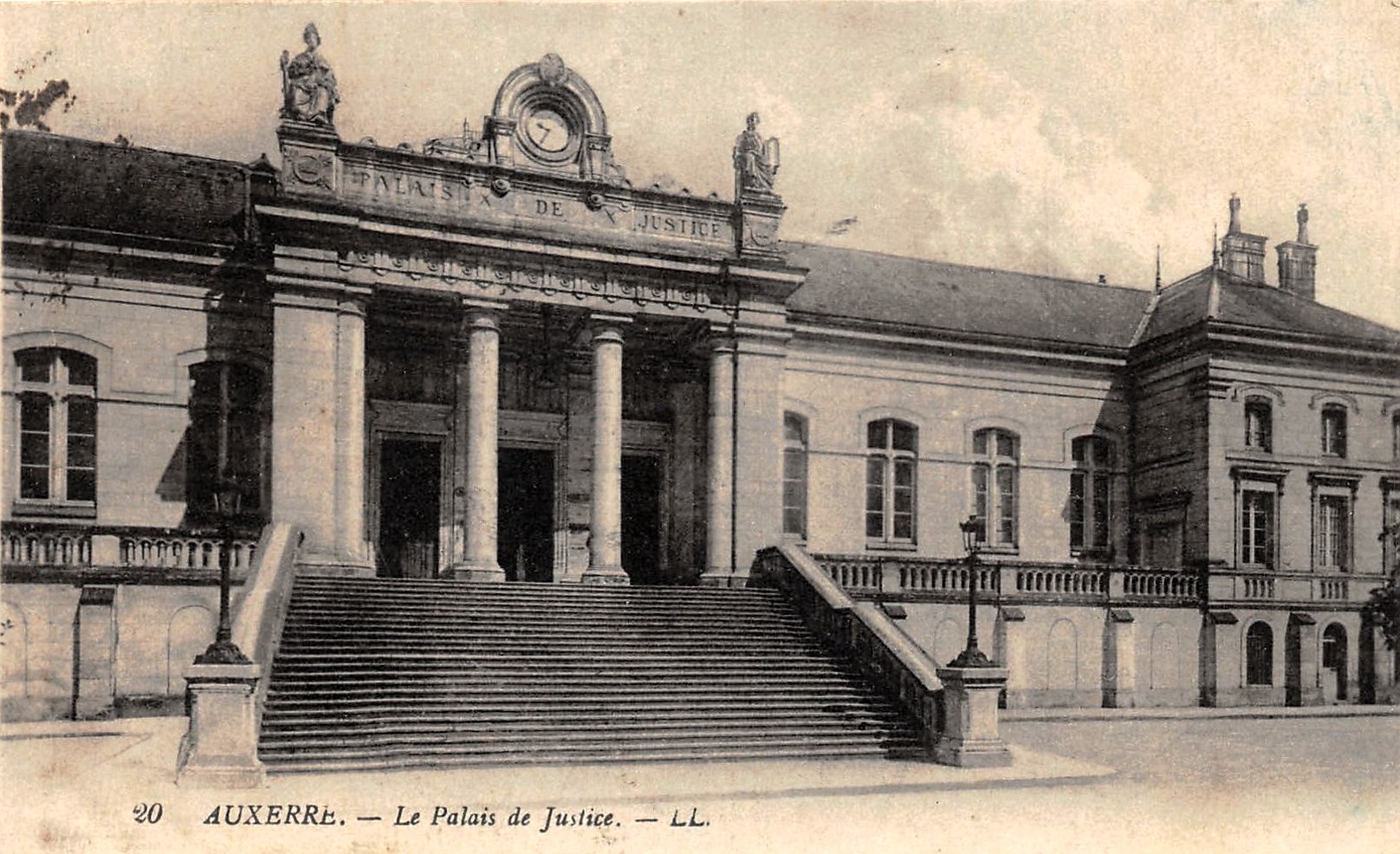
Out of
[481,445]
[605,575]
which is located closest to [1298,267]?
[605,575]

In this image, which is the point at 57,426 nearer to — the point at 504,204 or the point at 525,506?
the point at 525,506

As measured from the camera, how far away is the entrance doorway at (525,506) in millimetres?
23875

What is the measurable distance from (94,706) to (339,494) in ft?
15.2

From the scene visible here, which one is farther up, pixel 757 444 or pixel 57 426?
pixel 57 426

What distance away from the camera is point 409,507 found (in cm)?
2328

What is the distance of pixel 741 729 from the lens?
51.9ft

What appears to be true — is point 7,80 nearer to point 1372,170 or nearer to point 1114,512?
point 1372,170

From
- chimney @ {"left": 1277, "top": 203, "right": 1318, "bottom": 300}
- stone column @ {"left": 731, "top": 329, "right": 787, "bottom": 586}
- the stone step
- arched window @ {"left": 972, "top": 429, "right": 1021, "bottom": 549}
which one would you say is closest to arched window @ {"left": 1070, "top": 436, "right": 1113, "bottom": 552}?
arched window @ {"left": 972, "top": 429, "right": 1021, "bottom": 549}

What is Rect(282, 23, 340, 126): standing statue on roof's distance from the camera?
20.1m

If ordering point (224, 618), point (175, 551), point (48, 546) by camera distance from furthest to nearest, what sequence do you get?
point (175, 551), point (48, 546), point (224, 618)

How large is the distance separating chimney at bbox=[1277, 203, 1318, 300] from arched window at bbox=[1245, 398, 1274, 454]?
271 inches

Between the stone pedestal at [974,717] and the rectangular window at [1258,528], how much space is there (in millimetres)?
12780

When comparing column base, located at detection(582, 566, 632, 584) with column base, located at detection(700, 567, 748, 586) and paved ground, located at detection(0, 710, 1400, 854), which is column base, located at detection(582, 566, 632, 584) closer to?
column base, located at detection(700, 567, 748, 586)

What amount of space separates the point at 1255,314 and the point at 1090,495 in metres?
5.28
